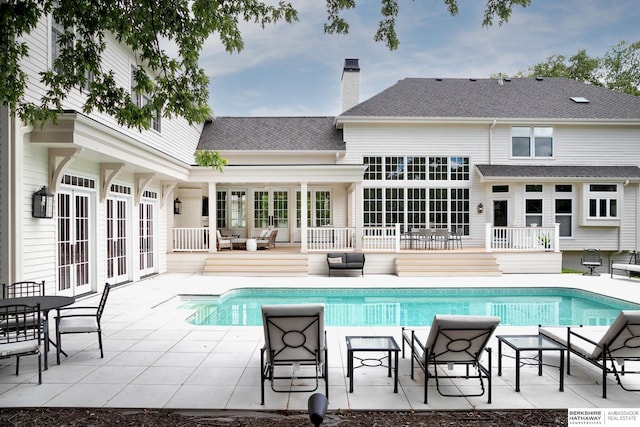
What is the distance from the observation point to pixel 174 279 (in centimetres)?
1226

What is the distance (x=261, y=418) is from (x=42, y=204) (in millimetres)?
6352

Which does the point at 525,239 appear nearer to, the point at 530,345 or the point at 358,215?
the point at 358,215

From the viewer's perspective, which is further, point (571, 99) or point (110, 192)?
point (571, 99)

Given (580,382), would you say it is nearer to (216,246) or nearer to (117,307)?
(117,307)

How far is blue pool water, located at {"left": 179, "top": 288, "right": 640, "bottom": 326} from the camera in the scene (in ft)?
27.1

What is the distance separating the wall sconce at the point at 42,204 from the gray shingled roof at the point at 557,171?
1424 cm

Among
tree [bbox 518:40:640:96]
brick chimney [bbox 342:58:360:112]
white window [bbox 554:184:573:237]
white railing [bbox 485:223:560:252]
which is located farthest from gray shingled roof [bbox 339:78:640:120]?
tree [bbox 518:40:640:96]

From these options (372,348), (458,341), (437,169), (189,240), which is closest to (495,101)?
(437,169)

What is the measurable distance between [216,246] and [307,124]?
7335 millimetres

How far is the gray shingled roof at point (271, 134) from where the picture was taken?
659 inches

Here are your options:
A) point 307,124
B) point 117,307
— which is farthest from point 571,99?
point 117,307

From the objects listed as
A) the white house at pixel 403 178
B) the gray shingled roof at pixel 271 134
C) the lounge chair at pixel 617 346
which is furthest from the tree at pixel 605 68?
the lounge chair at pixel 617 346

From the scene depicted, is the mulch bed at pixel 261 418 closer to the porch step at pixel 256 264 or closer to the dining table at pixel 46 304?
the dining table at pixel 46 304

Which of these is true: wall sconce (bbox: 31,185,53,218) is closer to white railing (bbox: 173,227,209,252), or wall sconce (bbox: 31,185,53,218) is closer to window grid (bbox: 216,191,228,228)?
white railing (bbox: 173,227,209,252)
